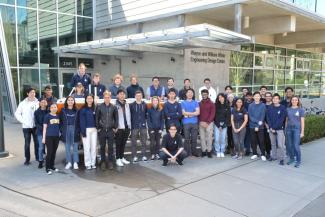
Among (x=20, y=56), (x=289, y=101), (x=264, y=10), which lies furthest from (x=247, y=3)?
(x=20, y=56)

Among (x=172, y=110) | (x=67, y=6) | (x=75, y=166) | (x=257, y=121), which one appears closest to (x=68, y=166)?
(x=75, y=166)

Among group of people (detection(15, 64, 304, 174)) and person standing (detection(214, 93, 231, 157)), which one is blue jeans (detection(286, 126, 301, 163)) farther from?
person standing (detection(214, 93, 231, 157))

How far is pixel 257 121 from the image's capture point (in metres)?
8.58

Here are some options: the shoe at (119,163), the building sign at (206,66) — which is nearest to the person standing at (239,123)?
the shoe at (119,163)

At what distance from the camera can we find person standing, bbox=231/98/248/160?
28.4 ft

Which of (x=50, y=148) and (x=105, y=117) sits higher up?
(x=105, y=117)

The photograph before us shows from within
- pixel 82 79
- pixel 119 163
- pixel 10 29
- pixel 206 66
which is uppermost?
pixel 10 29

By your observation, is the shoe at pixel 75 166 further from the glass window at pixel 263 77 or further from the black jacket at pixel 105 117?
A: the glass window at pixel 263 77

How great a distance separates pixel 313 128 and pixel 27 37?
12.3 meters

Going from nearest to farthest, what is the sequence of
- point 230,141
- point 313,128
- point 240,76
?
point 230,141, point 313,128, point 240,76

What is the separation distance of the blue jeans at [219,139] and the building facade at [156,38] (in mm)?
A: 2672

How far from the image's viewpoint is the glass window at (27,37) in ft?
48.4

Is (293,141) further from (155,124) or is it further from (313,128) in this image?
(313,128)

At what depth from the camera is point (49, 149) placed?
7.04 metres
